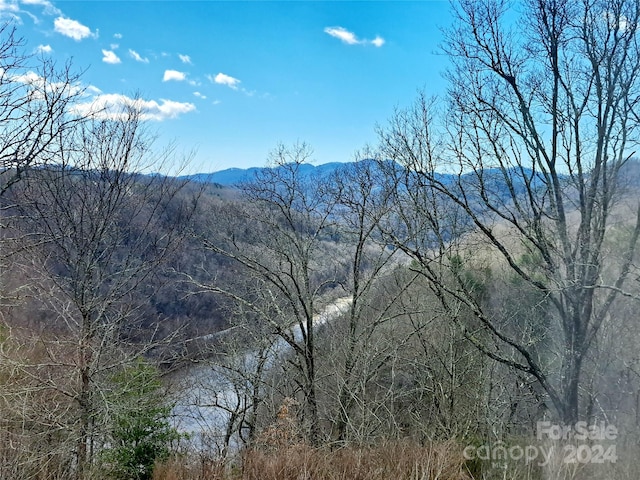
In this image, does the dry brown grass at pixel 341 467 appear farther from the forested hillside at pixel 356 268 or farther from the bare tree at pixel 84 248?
the bare tree at pixel 84 248

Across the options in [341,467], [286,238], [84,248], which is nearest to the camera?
[341,467]

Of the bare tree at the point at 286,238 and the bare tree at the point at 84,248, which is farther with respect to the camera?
the bare tree at the point at 286,238

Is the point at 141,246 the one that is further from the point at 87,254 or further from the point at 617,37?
the point at 617,37

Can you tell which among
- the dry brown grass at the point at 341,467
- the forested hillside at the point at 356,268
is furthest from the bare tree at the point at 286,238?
the dry brown grass at the point at 341,467

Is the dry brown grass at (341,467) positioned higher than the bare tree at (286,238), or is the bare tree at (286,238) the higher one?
the bare tree at (286,238)

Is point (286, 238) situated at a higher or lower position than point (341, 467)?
higher

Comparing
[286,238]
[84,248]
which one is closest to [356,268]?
[286,238]

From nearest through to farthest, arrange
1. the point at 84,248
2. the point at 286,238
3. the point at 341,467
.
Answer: the point at 341,467
the point at 84,248
the point at 286,238

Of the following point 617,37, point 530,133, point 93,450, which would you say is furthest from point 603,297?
point 93,450

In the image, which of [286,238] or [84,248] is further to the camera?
[286,238]

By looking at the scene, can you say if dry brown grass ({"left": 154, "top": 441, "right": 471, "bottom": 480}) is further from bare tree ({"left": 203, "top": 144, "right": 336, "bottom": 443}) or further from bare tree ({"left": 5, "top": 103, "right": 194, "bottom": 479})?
bare tree ({"left": 203, "top": 144, "right": 336, "bottom": 443})

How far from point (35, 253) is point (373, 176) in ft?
21.5

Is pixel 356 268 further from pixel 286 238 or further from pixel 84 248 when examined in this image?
pixel 84 248

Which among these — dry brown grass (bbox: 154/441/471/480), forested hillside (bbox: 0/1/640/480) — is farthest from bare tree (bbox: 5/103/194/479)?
dry brown grass (bbox: 154/441/471/480)
